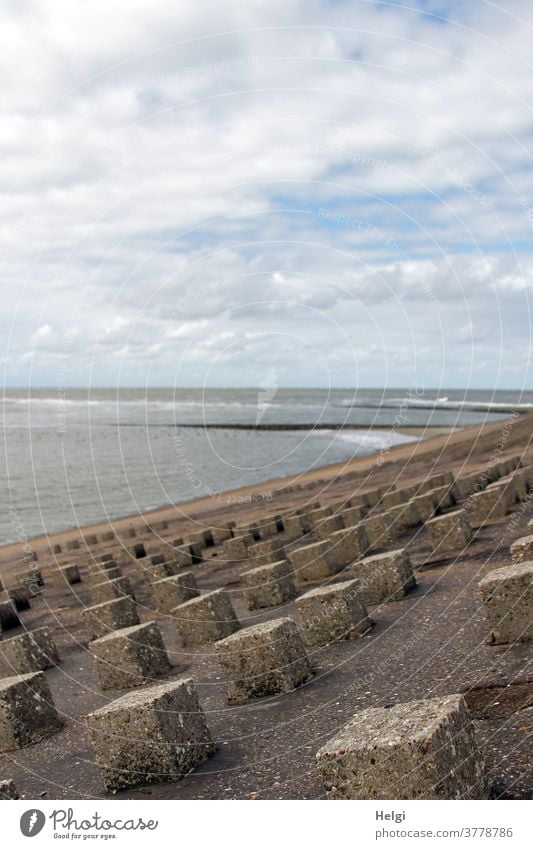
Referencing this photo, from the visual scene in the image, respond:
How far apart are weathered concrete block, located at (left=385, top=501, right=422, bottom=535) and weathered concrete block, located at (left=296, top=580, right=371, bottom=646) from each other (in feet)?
22.8

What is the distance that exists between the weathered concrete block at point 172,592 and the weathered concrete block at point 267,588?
5.36ft

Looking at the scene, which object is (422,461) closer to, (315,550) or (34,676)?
(315,550)

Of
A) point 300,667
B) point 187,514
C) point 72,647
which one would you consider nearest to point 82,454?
point 187,514

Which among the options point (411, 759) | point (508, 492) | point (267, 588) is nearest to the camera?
point (411, 759)

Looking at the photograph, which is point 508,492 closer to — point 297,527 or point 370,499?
point 297,527

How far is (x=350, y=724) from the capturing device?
569cm

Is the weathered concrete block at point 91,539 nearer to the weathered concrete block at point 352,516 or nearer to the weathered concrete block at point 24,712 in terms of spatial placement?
the weathered concrete block at point 352,516

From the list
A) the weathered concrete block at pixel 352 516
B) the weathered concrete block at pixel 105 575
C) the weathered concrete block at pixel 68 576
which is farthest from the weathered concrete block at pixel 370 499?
the weathered concrete block at pixel 68 576

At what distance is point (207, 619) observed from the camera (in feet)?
37.8

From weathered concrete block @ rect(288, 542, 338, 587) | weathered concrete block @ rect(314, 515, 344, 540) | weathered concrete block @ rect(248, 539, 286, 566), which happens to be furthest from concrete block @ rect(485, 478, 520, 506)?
weathered concrete block @ rect(248, 539, 286, 566)

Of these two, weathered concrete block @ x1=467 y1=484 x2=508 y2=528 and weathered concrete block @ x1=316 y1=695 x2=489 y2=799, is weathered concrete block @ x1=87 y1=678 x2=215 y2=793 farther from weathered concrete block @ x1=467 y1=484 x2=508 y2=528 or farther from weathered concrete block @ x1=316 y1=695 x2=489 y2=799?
weathered concrete block @ x1=467 y1=484 x2=508 y2=528

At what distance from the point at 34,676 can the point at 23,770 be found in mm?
1221

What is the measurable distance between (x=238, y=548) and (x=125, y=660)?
31.1 feet

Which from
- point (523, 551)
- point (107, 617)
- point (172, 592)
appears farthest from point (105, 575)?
point (523, 551)
